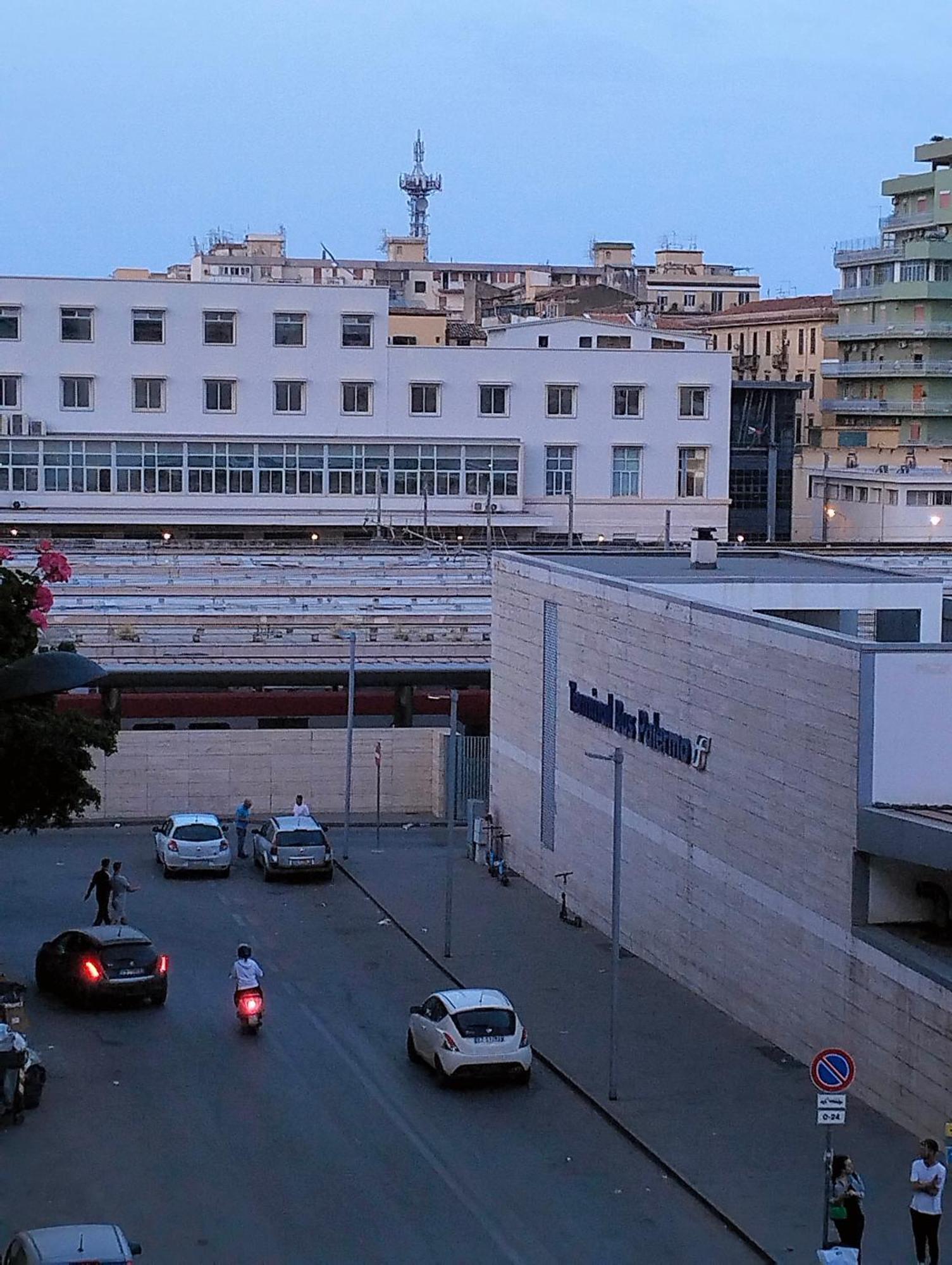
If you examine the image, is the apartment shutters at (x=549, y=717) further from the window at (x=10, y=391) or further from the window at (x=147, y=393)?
the window at (x=10, y=391)

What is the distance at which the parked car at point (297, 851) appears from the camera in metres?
33.0

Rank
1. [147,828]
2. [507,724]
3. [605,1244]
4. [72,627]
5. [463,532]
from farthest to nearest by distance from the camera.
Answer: [463,532]
[72,627]
[147,828]
[507,724]
[605,1244]

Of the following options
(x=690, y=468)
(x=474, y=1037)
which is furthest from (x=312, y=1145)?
(x=690, y=468)

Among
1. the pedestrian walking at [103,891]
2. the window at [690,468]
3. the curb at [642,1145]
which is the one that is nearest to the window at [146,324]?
the window at [690,468]

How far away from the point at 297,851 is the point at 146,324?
38519mm

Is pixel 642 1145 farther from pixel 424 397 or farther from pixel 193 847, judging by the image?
pixel 424 397

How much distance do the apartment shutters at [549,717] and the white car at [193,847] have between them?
5412 millimetres

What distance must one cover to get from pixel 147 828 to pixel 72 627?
5.37 meters

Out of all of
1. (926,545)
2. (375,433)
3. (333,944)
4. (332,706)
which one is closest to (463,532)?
(375,433)

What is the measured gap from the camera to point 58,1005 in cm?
2506

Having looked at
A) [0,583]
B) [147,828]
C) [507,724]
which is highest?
[0,583]

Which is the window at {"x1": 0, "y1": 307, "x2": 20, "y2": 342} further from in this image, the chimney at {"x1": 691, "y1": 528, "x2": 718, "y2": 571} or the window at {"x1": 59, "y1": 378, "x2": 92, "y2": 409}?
the chimney at {"x1": 691, "y1": 528, "x2": 718, "y2": 571}

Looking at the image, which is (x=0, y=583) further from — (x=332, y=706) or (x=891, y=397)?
(x=891, y=397)

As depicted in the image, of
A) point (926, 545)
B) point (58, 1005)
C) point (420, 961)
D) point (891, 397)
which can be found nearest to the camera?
point (58, 1005)
